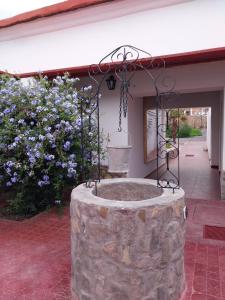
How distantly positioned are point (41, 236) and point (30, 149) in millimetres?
1482

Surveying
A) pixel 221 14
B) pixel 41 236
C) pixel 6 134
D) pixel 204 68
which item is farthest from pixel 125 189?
pixel 221 14

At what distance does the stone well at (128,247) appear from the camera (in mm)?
2367

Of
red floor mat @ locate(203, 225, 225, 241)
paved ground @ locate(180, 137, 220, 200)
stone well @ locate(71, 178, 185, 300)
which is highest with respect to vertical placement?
stone well @ locate(71, 178, 185, 300)

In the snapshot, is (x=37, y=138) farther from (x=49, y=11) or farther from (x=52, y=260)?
(x=49, y=11)

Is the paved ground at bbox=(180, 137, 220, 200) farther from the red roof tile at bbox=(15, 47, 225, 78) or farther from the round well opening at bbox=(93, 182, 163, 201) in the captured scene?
the round well opening at bbox=(93, 182, 163, 201)

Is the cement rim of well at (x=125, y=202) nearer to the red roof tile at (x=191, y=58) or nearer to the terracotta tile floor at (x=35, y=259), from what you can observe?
the terracotta tile floor at (x=35, y=259)

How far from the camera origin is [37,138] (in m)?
4.80

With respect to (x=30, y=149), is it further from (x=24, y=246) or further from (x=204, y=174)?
(x=204, y=174)

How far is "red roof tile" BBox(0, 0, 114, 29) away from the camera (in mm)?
6578

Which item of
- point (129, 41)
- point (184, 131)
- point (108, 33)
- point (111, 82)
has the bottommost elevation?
point (184, 131)

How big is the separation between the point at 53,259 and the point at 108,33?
5.35 m

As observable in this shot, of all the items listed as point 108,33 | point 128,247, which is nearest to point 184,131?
point 108,33

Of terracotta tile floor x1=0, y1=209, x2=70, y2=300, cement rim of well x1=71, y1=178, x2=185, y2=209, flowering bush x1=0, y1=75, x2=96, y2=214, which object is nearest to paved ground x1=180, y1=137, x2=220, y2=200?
flowering bush x1=0, y1=75, x2=96, y2=214

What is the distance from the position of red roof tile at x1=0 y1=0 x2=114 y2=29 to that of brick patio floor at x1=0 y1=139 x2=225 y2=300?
16.7 ft
